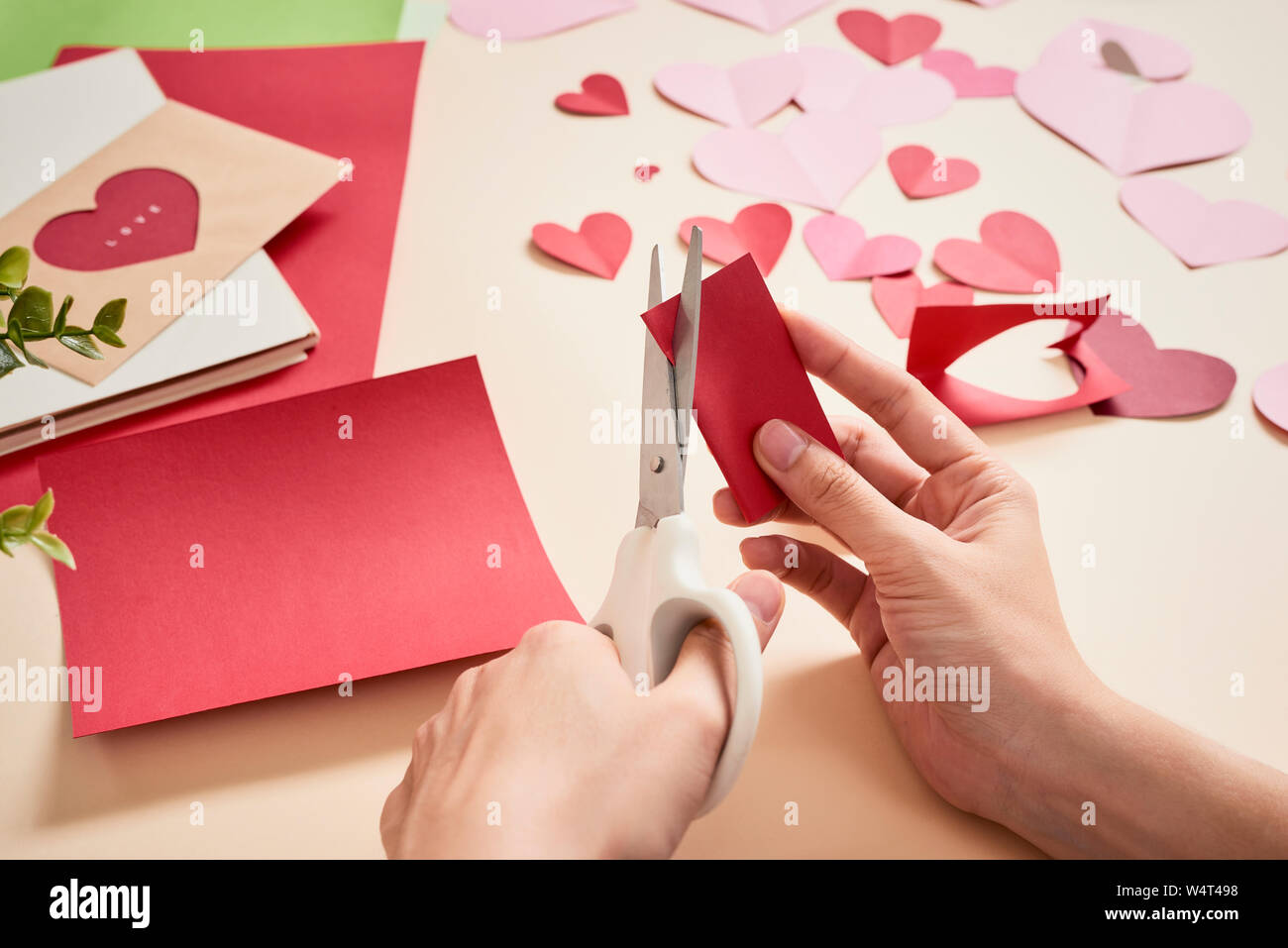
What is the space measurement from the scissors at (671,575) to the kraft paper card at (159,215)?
1.73 feet

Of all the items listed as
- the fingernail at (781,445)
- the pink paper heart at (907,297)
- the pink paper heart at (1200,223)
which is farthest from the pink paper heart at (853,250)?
the fingernail at (781,445)

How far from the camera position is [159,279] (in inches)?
38.2

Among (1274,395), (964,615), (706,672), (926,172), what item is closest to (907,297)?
(926,172)

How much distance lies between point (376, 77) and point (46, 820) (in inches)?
37.3

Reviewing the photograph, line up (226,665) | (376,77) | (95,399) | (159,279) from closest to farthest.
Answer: (226,665) → (95,399) → (159,279) → (376,77)

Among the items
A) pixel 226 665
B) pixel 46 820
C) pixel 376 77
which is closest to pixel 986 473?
pixel 226 665

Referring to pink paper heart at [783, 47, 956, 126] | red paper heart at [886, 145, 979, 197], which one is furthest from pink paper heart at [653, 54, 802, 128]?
red paper heart at [886, 145, 979, 197]

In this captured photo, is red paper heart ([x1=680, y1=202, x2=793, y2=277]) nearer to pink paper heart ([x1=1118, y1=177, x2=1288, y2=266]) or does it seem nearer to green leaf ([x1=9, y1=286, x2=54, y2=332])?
pink paper heart ([x1=1118, y1=177, x2=1288, y2=266])

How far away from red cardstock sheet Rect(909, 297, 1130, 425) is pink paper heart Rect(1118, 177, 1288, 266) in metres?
0.25

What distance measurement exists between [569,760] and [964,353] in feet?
1.90

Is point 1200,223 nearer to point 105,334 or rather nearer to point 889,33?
point 889,33

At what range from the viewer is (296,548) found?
762 mm

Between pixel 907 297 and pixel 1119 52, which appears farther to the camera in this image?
pixel 1119 52
